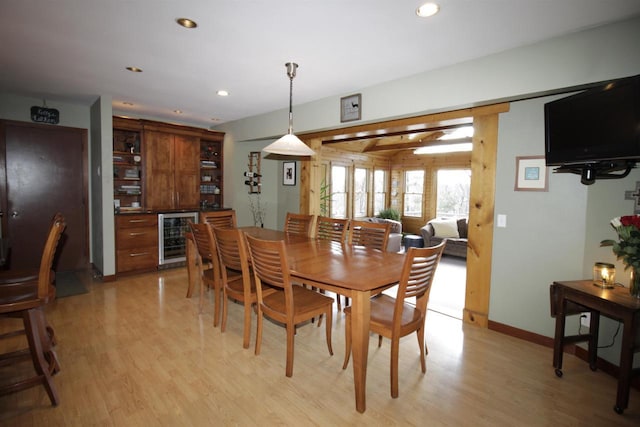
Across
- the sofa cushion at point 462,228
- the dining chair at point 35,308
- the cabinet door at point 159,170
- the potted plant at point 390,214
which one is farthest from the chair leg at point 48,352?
the potted plant at point 390,214

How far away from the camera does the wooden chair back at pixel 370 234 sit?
3094 millimetres

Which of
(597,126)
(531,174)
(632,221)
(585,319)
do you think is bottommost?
(585,319)

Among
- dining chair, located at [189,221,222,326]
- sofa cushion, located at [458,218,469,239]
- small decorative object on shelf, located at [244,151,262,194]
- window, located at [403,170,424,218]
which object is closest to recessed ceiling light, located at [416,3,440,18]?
dining chair, located at [189,221,222,326]

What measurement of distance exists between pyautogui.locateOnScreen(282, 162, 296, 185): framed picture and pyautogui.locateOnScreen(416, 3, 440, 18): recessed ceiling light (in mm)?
3475

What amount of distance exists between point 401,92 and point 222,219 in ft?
8.81

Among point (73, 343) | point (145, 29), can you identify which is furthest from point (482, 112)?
point (73, 343)

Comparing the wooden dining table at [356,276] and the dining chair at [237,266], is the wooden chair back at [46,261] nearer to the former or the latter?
the dining chair at [237,266]

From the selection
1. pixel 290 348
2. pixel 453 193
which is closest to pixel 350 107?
pixel 290 348

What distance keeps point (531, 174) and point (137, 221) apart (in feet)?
16.3

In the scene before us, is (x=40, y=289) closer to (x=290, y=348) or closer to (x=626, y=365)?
(x=290, y=348)

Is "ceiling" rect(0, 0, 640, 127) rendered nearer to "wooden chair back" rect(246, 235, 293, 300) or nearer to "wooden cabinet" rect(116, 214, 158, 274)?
"wooden chair back" rect(246, 235, 293, 300)

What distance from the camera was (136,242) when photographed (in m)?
4.70

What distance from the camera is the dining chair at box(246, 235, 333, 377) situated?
7.00ft

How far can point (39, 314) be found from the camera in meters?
2.20
